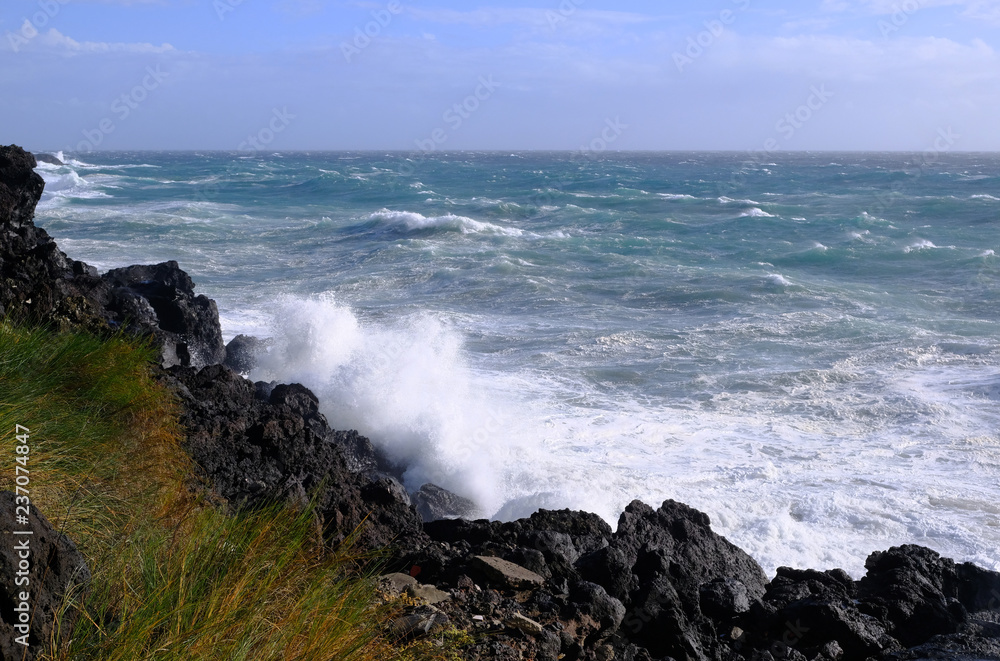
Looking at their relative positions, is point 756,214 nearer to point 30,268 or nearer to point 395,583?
point 30,268

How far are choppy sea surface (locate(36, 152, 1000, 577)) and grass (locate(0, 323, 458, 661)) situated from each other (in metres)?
4.27

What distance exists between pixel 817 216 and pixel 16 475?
3826cm

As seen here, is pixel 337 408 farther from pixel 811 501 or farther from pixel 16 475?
pixel 16 475

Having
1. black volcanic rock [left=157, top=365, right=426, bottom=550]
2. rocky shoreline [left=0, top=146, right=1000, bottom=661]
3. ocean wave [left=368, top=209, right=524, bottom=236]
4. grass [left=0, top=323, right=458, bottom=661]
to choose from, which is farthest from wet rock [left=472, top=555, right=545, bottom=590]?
ocean wave [left=368, top=209, right=524, bottom=236]

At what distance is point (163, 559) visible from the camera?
303cm

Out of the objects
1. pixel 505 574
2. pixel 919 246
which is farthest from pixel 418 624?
pixel 919 246

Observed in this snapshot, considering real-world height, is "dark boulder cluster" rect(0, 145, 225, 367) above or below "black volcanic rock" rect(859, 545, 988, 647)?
above

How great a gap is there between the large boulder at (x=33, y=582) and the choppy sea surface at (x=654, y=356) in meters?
5.53

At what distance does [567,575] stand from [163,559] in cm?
269

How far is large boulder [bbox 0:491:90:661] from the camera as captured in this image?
246 cm

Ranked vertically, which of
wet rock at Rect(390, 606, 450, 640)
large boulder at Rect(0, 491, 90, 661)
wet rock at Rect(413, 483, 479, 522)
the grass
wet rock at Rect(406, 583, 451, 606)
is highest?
large boulder at Rect(0, 491, 90, 661)

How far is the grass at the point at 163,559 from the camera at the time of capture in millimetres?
2588

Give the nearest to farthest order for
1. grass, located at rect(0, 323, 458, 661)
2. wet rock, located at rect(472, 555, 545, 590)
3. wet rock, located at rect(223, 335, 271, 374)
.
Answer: grass, located at rect(0, 323, 458, 661)
wet rock, located at rect(472, 555, 545, 590)
wet rock, located at rect(223, 335, 271, 374)

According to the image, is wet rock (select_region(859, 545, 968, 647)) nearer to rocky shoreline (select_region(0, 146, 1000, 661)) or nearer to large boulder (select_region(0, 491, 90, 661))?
rocky shoreline (select_region(0, 146, 1000, 661))
